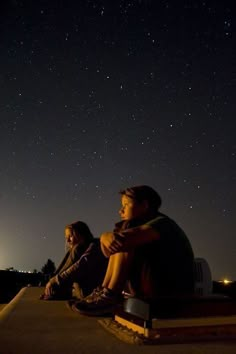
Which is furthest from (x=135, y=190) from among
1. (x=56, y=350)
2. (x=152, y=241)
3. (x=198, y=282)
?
(x=56, y=350)

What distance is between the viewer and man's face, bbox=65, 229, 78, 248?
4.49 metres

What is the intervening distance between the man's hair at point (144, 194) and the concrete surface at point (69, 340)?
89cm

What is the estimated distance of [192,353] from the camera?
1.68 m

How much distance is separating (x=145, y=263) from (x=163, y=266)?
0.39 feet

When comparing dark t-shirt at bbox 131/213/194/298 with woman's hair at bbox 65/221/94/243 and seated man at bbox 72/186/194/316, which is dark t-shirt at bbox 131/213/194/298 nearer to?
seated man at bbox 72/186/194/316

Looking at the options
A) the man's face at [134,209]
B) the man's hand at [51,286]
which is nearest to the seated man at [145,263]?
the man's face at [134,209]

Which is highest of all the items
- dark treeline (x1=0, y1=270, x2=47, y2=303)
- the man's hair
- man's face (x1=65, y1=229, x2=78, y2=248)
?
the man's hair

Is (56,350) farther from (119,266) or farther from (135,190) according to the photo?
(135,190)

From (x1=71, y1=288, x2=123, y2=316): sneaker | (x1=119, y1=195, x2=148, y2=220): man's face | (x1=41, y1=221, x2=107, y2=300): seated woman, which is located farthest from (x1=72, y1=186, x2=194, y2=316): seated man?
(x1=41, y1=221, x2=107, y2=300): seated woman

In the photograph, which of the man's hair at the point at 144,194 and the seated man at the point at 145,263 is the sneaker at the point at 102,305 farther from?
the man's hair at the point at 144,194

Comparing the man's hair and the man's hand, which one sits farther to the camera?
the man's hand

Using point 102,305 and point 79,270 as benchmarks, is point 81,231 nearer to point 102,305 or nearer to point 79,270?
point 79,270

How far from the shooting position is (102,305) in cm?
268

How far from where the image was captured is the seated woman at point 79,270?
13.1 feet
